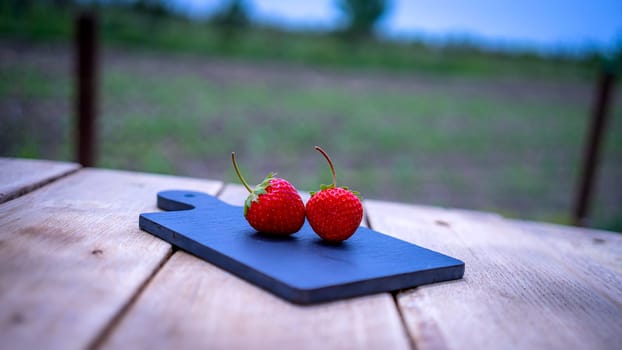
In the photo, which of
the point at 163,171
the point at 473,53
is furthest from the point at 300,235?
the point at 473,53

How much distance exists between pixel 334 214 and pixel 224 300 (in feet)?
0.78

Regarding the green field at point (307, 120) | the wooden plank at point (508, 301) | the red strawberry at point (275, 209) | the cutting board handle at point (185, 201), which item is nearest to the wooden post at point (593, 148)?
the green field at point (307, 120)

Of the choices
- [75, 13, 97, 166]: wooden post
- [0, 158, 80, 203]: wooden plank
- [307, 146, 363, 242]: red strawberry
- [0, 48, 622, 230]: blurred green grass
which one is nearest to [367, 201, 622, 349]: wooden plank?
[307, 146, 363, 242]: red strawberry

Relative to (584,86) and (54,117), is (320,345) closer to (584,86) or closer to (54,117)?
(54,117)

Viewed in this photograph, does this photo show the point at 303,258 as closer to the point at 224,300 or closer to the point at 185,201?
the point at 224,300

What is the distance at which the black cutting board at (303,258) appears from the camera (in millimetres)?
649

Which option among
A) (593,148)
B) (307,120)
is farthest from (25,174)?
(307,120)

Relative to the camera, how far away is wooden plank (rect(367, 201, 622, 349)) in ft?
1.97

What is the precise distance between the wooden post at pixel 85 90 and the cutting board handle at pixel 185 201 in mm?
1932

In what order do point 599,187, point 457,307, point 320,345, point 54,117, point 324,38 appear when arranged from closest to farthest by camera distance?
point 320,345, point 457,307, point 54,117, point 599,187, point 324,38

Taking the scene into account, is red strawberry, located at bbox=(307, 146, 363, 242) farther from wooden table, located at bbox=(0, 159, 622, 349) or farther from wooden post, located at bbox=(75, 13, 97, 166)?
wooden post, located at bbox=(75, 13, 97, 166)

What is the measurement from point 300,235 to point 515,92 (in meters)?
9.85

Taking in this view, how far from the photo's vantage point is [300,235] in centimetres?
87

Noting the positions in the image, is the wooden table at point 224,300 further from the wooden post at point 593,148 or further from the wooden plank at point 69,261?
the wooden post at point 593,148
